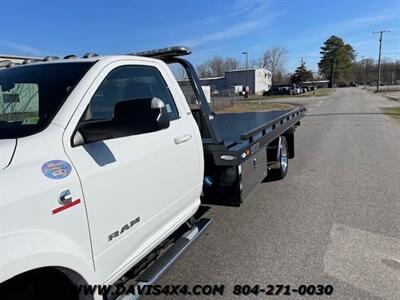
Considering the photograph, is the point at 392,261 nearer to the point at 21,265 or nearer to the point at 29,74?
the point at 21,265

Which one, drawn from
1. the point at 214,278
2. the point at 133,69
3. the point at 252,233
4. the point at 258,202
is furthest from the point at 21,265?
the point at 258,202

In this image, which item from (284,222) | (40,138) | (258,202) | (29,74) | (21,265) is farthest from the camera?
(258,202)

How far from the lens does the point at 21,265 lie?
68.6 inches

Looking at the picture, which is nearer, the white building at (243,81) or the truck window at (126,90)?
the truck window at (126,90)

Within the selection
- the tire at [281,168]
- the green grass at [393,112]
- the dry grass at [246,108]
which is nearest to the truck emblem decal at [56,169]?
the tire at [281,168]

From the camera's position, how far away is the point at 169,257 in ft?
10.5

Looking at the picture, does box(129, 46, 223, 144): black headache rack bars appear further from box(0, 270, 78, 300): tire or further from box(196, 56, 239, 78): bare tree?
box(196, 56, 239, 78): bare tree

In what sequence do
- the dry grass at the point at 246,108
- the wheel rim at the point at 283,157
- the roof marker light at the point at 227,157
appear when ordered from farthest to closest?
the dry grass at the point at 246,108, the wheel rim at the point at 283,157, the roof marker light at the point at 227,157

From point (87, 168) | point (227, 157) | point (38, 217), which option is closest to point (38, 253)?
point (38, 217)

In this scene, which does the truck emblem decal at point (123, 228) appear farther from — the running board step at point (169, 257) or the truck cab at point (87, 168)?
the running board step at point (169, 257)

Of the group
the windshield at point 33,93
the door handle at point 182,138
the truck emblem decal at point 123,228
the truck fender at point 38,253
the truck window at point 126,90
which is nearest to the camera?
the truck fender at point 38,253

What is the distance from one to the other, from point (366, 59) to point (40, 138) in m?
179

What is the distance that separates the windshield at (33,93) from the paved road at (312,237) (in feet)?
6.92

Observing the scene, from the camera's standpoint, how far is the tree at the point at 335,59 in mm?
136000
